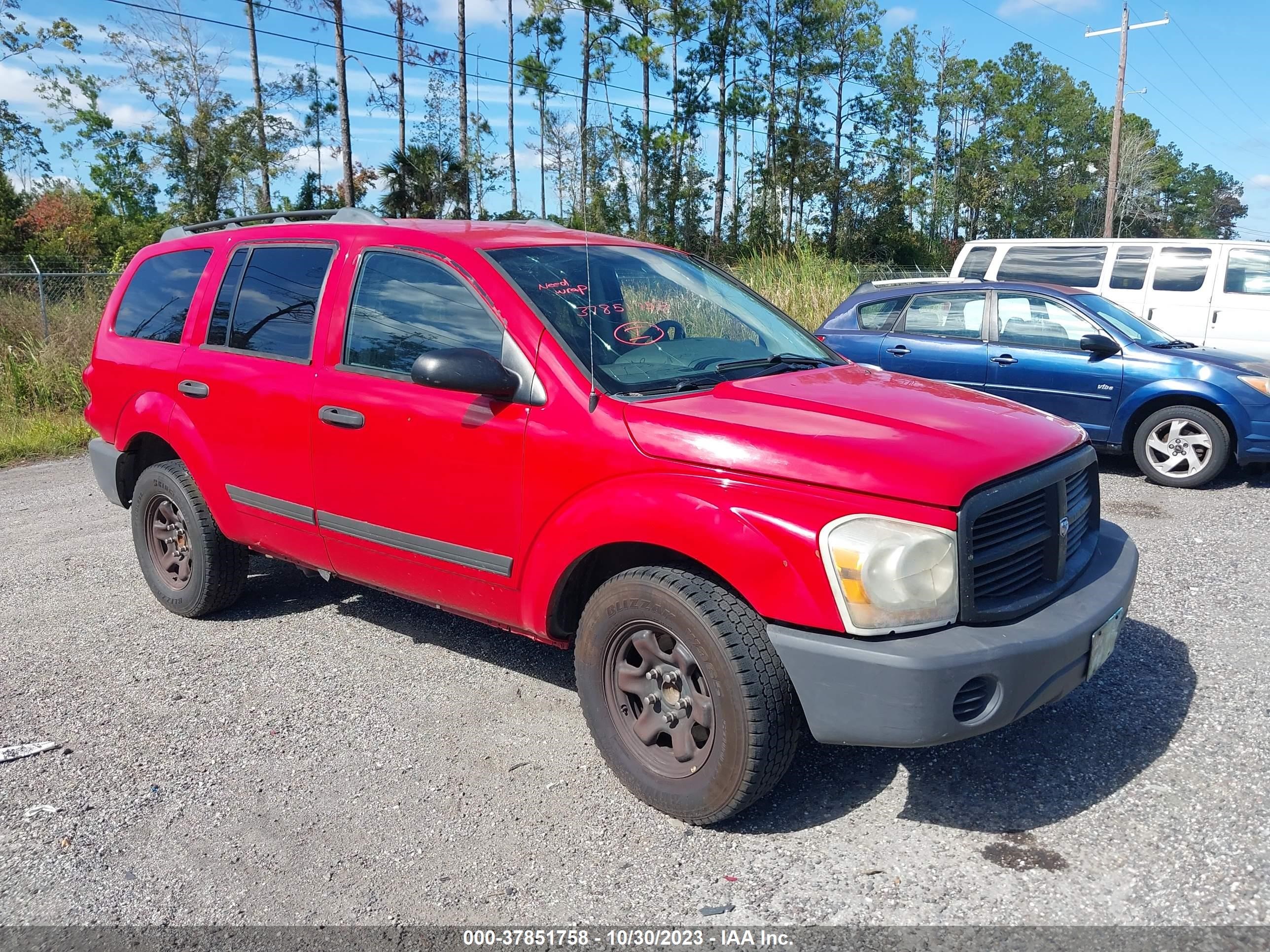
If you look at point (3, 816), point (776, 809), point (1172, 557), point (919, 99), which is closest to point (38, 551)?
point (3, 816)

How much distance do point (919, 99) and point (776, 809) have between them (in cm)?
6686

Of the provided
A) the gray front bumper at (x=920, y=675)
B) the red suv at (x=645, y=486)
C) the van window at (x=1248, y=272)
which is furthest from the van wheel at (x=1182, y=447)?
the gray front bumper at (x=920, y=675)

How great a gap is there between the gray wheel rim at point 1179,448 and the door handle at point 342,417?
670 cm

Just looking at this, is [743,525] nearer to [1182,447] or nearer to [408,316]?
[408,316]

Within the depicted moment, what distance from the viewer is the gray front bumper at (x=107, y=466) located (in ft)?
17.0

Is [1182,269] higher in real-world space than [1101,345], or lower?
higher

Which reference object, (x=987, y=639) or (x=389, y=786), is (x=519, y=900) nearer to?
(x=389, y=786)

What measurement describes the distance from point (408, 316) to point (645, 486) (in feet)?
4.61

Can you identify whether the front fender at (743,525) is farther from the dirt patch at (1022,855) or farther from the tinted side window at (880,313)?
the tinted side window at (880,313)

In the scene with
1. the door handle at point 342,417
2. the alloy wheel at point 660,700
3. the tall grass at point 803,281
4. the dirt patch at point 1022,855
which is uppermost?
the tall grass at point 803,281

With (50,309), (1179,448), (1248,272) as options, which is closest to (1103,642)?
(1179,448)

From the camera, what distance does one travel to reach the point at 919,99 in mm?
62188

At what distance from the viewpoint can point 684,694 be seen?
3.02 meters

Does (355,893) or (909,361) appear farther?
(909,361)
